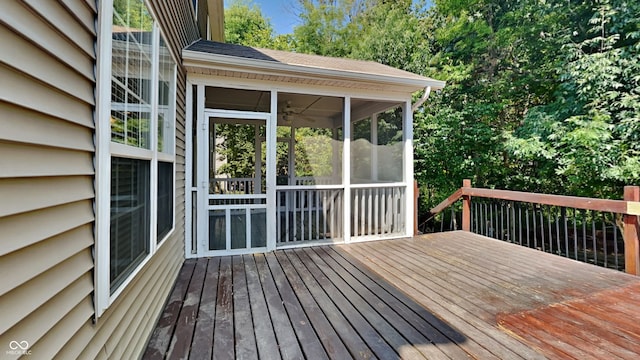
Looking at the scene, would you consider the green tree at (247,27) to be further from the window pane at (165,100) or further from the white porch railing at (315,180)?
the window pane at (165,100)

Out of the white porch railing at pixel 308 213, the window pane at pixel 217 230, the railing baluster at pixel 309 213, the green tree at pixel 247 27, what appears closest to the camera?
the window pane at pixel 217 230

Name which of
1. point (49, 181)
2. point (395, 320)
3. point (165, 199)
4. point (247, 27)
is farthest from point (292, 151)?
point (247, 27)

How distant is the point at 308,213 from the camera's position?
4.62m

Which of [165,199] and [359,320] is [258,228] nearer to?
[165,199]

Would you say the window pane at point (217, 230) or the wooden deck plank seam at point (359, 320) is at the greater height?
the window pane at point (217, 230)

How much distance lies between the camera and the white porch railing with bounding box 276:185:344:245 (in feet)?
14.7

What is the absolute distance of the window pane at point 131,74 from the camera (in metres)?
1.54

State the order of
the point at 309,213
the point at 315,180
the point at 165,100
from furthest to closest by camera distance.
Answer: the point at 315,180 < the point at 309,213 < the point at 165,100

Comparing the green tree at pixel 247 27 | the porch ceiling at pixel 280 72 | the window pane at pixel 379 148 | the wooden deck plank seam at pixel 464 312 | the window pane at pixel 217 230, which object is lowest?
the wooden deck plank seam at pixel 464 312

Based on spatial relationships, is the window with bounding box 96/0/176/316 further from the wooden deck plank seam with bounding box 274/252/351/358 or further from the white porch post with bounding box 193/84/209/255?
the wooden deck plank seam with bounding box 274/252/351/358

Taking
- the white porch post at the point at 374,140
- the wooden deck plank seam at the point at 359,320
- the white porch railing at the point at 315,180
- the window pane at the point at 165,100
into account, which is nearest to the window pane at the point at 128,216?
the window pane at the point at 165,100

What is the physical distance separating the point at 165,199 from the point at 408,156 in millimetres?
3843

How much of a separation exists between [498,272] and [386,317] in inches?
74.5

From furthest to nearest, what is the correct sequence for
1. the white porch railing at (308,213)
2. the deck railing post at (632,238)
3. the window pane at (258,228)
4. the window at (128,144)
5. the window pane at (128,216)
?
1. the white porch railing at (308,213)
2. the window pane at (258,228)
3. the deck railing post at (632,238)
4. the window pane at (128,216)
5. the window at (128,144)
